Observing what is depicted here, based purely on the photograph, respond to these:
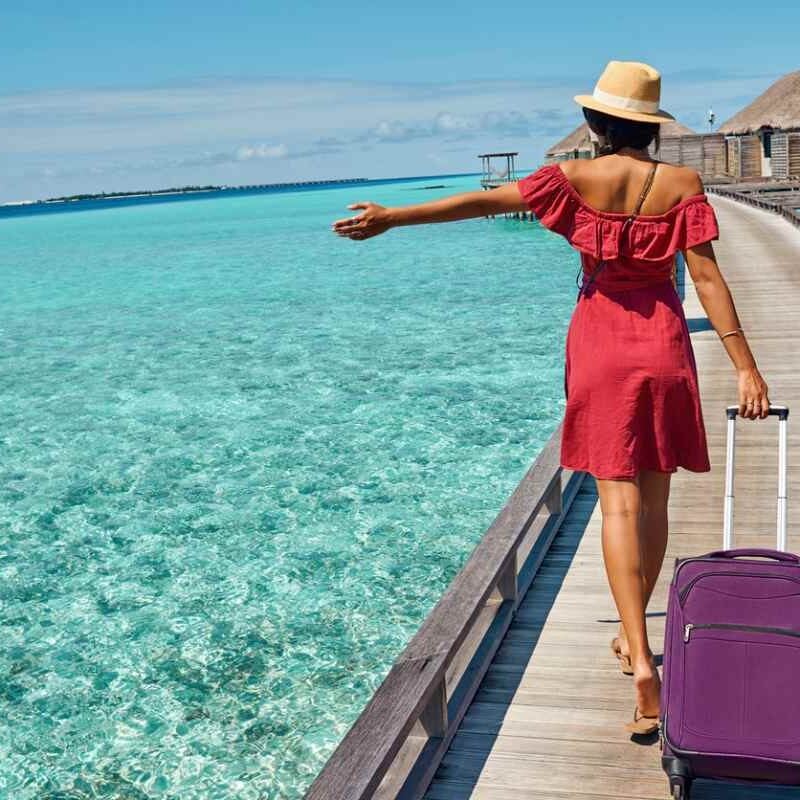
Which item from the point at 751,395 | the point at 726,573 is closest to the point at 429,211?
the point at 751,395

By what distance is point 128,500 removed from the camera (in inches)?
438

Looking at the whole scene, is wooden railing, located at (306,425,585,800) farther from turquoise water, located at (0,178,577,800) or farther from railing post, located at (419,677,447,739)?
turquoise water, located at (0,178,577,800)

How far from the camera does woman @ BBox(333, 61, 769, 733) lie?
2750 mm

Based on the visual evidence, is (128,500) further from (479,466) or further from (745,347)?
(745,347)

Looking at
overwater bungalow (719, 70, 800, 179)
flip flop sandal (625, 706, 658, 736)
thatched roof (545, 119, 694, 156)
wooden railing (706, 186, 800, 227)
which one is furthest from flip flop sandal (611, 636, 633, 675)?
thatched roof (545, 119, 694, 156)

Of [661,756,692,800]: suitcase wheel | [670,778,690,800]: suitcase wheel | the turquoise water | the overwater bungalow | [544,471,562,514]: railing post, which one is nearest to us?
[661,756,692,800]: suitcase wheel

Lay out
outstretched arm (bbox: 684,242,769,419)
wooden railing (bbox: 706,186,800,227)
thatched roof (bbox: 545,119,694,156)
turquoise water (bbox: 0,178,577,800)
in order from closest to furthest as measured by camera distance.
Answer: outstretched arm (bbox: 684,242,769,419) < turquoise water (bbox: 0,178,577,800) < wooden railing (bbox: 706,186,800,227) < thatched roof (bbox: 545,119,694,156)

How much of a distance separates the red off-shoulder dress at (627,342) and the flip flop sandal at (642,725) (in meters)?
0.77

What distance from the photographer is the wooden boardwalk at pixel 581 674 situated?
3.01 meters

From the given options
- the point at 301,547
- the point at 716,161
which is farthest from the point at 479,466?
the point at 716,161

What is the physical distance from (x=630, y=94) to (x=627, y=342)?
0.72 m

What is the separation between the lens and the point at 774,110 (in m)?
43.5

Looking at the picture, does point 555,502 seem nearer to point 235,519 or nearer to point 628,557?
point 628,557

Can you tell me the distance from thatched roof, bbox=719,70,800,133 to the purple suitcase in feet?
142
